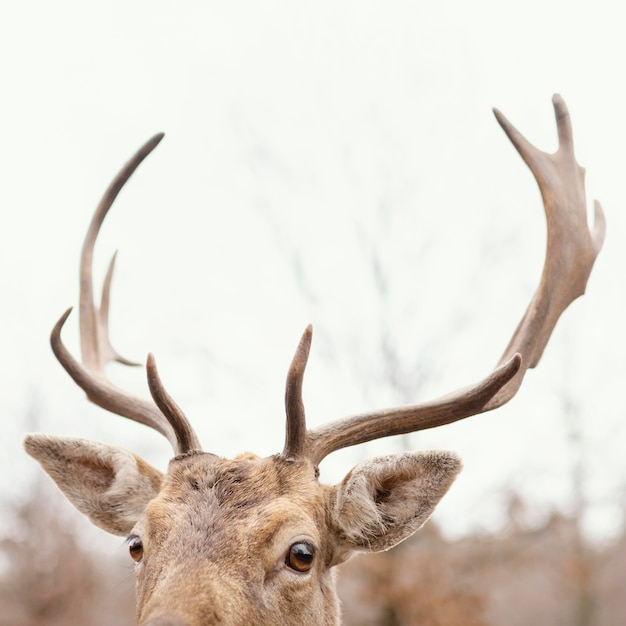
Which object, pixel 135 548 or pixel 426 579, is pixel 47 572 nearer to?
pixel 426 579

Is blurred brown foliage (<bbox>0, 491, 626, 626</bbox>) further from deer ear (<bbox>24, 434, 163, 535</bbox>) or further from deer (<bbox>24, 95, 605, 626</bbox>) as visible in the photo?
deer (<bbox>24, 95, 605, 626</bbox>)

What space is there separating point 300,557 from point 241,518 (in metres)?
0.37

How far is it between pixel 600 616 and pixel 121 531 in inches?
1056

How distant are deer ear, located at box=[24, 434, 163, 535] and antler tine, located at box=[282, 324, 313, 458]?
37.9 inches

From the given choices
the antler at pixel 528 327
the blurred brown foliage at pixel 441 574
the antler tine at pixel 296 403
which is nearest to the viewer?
the antler tine at pixel 296 403

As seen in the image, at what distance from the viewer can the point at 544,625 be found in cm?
2994

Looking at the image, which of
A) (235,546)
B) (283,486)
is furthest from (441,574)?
(235,546)

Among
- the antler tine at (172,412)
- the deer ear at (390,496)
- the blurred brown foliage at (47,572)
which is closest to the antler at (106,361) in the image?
the antler tine at (172,412)

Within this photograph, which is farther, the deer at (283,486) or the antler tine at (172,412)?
the antler tine at (172,412)

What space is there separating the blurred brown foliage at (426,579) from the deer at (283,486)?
39.7 inches

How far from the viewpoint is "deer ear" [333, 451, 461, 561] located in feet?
13.3

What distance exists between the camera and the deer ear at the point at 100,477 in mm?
4504

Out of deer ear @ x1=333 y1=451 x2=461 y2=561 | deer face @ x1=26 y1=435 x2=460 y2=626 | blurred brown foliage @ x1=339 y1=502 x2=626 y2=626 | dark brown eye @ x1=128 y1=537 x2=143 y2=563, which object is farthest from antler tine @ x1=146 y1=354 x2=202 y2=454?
blurred brown foliage @ x1=339 y1=502 x2=626 y2=626

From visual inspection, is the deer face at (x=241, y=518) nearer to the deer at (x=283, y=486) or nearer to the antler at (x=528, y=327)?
the deer at (x=283, y=486)
